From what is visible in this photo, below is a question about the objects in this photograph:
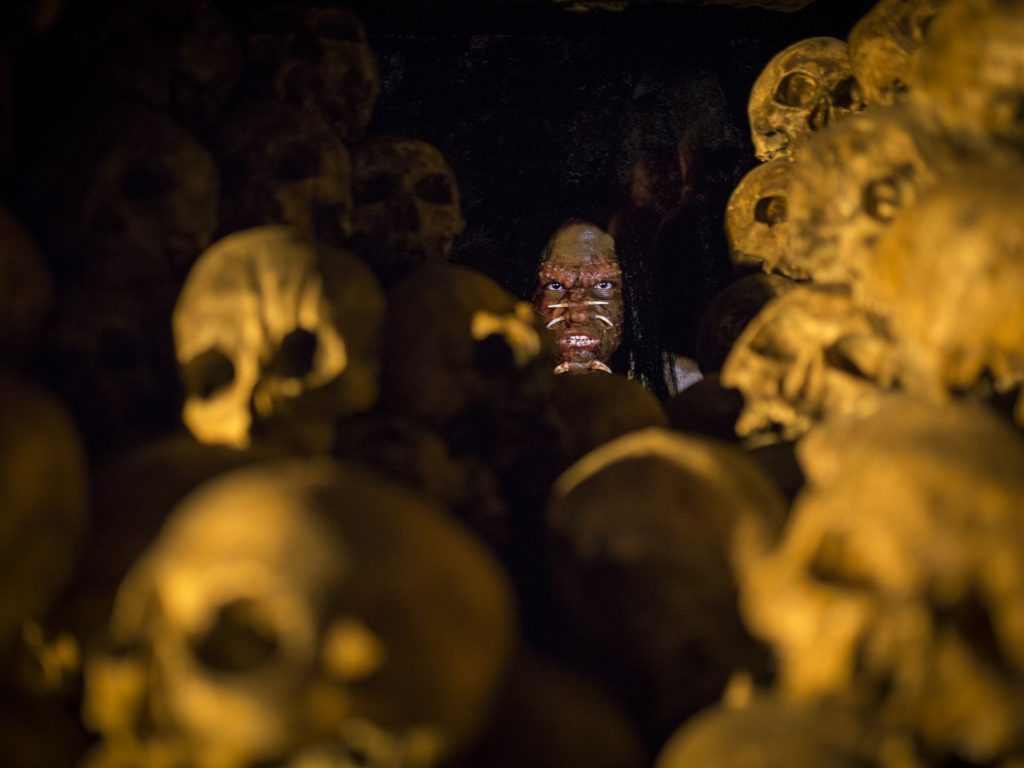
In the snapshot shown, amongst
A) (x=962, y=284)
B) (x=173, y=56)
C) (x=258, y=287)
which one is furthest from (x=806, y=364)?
(x=173, y=56)

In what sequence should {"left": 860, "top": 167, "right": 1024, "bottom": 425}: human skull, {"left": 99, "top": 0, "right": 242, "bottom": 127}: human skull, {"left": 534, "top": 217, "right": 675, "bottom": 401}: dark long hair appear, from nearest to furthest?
{"left": 860, "top": 167, "right": 1024, "bottom": 425}: human skull < {"left": 99, "top": 0, "right": 242, "bottom": 127}: human skull < {"left": 534, "top": 217, "right": 675, "bottom": 401}: dark long hair

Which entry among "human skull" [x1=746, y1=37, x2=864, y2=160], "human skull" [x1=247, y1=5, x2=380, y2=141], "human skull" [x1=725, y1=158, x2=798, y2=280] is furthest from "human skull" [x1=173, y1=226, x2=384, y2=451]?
"human skull" [x1=746, y1=37, x2=864, y2=160]

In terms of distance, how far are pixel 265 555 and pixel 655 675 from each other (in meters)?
0.57

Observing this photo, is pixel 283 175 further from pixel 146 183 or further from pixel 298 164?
pixel 146 183

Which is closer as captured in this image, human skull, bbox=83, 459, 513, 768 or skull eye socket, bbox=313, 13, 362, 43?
human skull, bbox=83, 459, 513, 768

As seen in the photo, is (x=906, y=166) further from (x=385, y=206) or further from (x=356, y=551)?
(x=356, y=551)

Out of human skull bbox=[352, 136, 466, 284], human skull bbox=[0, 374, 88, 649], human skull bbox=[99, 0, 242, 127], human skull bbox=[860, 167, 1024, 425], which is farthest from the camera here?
human skull bbox=[352, 136, 466, 284]

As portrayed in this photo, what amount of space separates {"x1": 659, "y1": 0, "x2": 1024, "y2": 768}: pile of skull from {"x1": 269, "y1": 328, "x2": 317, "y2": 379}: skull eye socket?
2.32ft

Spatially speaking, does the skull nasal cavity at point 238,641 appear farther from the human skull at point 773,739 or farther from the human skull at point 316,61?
the human skull at point 316,61

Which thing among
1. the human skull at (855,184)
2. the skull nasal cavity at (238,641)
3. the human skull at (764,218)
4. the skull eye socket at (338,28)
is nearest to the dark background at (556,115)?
the human skull at (764,218)

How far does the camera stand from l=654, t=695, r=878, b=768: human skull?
88 centimetres

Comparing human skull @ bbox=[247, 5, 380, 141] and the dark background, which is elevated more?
human skull @ bbox=[247, 5, 380, 141]

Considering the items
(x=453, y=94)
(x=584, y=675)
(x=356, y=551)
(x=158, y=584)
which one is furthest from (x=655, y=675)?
(x=453, y=94)

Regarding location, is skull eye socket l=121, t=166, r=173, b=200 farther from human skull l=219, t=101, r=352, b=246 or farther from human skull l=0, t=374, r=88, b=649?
human skull l=0, t=374, r=88, b=649
